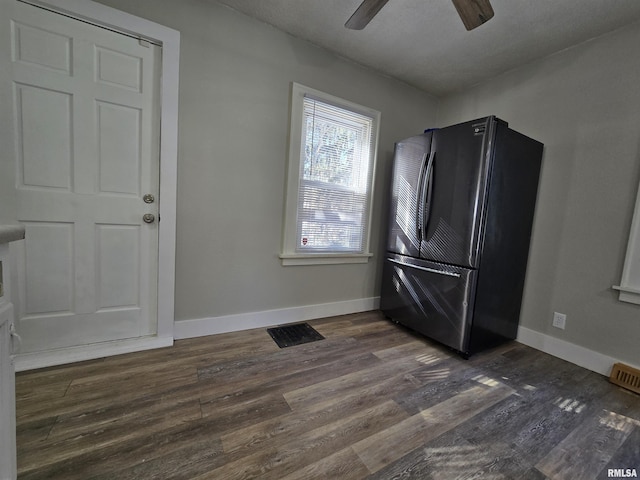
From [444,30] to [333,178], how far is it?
1.42 metres

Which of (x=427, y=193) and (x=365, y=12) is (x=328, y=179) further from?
(x=365, y=12)

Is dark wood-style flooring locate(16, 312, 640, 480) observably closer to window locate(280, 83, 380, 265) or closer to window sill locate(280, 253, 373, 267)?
window sill locate(280, 253, 373, 267)

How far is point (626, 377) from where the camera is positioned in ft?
5.58

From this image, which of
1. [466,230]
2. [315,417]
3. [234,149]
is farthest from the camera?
[234,149]

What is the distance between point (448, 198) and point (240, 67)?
1.94 m

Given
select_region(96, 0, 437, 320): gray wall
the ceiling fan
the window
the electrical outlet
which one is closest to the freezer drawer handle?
the window

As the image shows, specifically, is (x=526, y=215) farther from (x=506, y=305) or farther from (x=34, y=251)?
(x=34, y=251)

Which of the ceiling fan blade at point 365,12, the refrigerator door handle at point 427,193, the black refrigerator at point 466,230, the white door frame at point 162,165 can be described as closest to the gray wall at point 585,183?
the black refrigerator at point 466,230

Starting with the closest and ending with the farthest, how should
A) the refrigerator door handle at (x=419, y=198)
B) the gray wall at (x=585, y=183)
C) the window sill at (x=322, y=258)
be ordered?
the gray wall at (x=585, y=183)
the refrigerator door handle at (x=419, y=198)
the window sill at (x=322, y=258)

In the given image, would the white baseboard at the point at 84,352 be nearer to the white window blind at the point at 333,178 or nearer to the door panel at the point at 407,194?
the white window blind at the point at 333,178

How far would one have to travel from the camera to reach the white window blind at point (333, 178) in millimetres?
2332

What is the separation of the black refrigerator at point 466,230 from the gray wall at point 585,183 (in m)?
0.15

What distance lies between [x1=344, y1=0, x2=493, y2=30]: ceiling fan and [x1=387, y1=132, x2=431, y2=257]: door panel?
0.86 metres

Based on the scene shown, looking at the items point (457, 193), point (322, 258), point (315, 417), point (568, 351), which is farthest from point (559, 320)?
point (315, 417)
